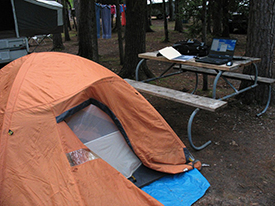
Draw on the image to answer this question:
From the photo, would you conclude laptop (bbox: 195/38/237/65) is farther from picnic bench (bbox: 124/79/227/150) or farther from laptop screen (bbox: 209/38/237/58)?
picnic bench (bbox: 124/79/227/150)

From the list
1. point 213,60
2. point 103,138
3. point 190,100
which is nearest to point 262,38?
point 213,60

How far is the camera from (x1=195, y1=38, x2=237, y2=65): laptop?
13.7ft

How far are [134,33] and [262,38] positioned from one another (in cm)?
306

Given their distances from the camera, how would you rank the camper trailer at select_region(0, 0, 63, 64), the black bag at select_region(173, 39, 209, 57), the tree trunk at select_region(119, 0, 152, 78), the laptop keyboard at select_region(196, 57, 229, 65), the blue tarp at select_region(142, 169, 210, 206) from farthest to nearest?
the camper trailer at select_region(0, 0, 63, 64) < the tree trunk at select_region(119, 0, 152, 78) < the black bag at select_region(173, 39, 209, 57) < the laptop keyboard at select_region(196, 57, 229, 65) < the blue tarp at select_region(142, 169, 210, 206)

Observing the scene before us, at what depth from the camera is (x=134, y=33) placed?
683 cm

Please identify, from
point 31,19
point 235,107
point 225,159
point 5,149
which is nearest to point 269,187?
point 225,159

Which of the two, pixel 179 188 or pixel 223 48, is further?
pixel 223 48

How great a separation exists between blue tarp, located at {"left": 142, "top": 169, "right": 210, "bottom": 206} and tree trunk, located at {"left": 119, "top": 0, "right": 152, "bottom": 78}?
4152mm

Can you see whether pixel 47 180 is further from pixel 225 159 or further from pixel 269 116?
pixel 269 116

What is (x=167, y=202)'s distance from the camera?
2.89 metres

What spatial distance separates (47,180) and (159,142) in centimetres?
146

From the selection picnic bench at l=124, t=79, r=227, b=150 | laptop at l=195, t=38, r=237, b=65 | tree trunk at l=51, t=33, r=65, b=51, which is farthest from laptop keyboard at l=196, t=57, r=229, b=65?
tree trunk at l=51, t=33, r=65, b=51

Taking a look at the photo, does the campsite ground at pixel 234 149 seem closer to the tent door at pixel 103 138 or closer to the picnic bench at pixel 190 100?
the picnic bench at pixel 190 100

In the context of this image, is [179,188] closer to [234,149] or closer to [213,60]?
[234,149]
